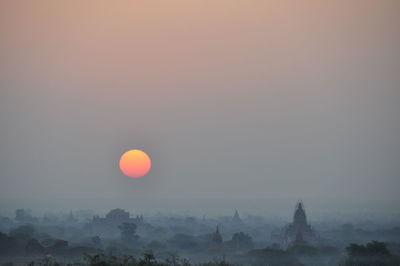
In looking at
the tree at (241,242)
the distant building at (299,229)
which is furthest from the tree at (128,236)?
the distant building at (299,229)

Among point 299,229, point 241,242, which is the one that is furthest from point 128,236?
point 299,229

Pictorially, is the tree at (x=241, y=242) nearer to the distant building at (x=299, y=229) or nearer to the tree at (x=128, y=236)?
the distant building at (x=299, y=229)

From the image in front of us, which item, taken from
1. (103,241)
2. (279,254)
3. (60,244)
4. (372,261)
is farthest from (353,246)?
(103,241)

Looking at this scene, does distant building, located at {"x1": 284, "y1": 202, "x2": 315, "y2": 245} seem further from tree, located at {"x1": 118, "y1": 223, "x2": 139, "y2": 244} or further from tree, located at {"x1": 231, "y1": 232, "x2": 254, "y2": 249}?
tree, located at {"x1": 118, "y1": 223, "x2": 139, "y2": 244}

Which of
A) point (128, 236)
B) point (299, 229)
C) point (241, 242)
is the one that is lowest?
point (241, 242)

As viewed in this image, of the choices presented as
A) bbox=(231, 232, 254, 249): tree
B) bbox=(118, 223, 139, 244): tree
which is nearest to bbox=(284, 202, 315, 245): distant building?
bbox=(231, 232, 254, 249): tree

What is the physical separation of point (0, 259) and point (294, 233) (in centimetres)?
7267

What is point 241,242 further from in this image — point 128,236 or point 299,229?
point 128,236

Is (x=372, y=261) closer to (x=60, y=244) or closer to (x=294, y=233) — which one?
(x=294, y=233)

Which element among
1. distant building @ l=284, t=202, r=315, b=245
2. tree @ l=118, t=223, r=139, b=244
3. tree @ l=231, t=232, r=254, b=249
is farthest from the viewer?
tree @ l=118, t=223, r=139, b=244

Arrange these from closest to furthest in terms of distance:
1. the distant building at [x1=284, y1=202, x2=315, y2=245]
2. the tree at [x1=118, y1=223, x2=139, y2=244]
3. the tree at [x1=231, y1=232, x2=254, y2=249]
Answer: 1. the distant building at [x1=284, y1=202, x2=315, y2=245]
2. the tree at [x1=231, y1=232, x2=254, y2=249]
3. the tree at [x1=118, y1=223, x2=139, y2=244]

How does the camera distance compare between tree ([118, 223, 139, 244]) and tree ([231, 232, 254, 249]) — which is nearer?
tree ([231, 232, 254, 249])

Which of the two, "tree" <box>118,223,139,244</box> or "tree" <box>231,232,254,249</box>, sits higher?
"tree" <box>118,223,139,244</box>

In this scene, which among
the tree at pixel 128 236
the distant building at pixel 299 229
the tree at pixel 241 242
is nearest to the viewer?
the distant building at pixel 299 229
